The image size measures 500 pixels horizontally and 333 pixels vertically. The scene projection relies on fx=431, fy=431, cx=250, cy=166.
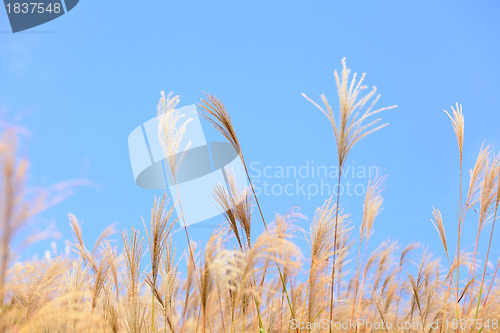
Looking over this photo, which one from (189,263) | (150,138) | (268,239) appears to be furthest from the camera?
(150,138)

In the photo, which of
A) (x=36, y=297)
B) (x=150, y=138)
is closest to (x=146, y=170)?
(x=150, y=138)

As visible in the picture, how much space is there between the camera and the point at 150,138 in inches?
215

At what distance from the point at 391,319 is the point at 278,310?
1.53 m

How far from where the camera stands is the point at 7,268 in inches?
59.7

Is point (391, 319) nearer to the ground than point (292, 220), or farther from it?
nearer to the ground

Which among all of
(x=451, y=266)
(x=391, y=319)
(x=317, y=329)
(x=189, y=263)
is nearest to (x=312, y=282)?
(x=317, y=329)

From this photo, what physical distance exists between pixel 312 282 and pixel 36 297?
1501 mm

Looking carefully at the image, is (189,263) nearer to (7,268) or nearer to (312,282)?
(312,282)

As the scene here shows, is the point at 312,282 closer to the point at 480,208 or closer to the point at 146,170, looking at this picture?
the point at 480,208

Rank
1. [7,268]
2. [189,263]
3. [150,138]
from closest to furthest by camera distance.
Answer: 1. [7,268]
2. [189,263]
3. [150,138]

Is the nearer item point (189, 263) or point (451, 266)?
point (189, 263)

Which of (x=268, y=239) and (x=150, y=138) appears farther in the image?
(x=150, y=138)

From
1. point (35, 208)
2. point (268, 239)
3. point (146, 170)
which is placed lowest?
point (268, 239)

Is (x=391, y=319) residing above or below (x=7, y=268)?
below
